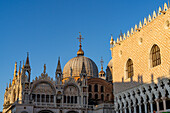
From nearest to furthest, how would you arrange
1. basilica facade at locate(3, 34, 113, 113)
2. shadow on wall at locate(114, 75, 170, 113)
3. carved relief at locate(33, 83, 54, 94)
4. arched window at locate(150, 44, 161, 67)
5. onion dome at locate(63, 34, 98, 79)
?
shadow on wall at locate(114, 75, 170, 113) → arched window at locate(150, 44, 161, 67) → basilica facade at locate(3, 34, 113, 113) → carved relief at locate(33, 83, 54, 94) → onion dome at locate(63, 34, 98, 79)

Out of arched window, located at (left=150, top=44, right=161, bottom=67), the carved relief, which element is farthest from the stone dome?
arched window, located at (left=150, top=44, right=161, bottom=67)

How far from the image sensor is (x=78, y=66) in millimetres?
54688

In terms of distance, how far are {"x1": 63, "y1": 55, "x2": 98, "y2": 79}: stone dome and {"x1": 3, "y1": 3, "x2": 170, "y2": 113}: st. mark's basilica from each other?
4290mm

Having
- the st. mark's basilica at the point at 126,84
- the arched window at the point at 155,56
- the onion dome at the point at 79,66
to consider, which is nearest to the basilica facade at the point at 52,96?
the st. mark's basilica at the point at 126,84

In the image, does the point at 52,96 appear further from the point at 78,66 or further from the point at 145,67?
the point at 145,67

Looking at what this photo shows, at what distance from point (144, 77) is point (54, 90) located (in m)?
15.5

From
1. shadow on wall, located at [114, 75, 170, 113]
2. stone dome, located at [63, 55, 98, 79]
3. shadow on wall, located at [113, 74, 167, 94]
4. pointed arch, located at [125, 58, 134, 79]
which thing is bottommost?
shadow on wall, located at [114, 75, 170, 113]

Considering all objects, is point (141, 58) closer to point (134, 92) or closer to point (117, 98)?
point (134, 92)

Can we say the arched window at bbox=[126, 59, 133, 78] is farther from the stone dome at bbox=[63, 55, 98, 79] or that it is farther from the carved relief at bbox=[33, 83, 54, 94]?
the stone dome at bbox=[63, 55, 98, 79]

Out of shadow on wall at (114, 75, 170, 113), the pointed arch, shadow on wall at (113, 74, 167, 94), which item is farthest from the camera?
the pointed arch

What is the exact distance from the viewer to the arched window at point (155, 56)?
2912cm

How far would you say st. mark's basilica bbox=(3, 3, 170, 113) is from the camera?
93.1 ft

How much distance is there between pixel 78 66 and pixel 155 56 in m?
26.5

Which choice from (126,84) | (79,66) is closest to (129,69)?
(126,84)
